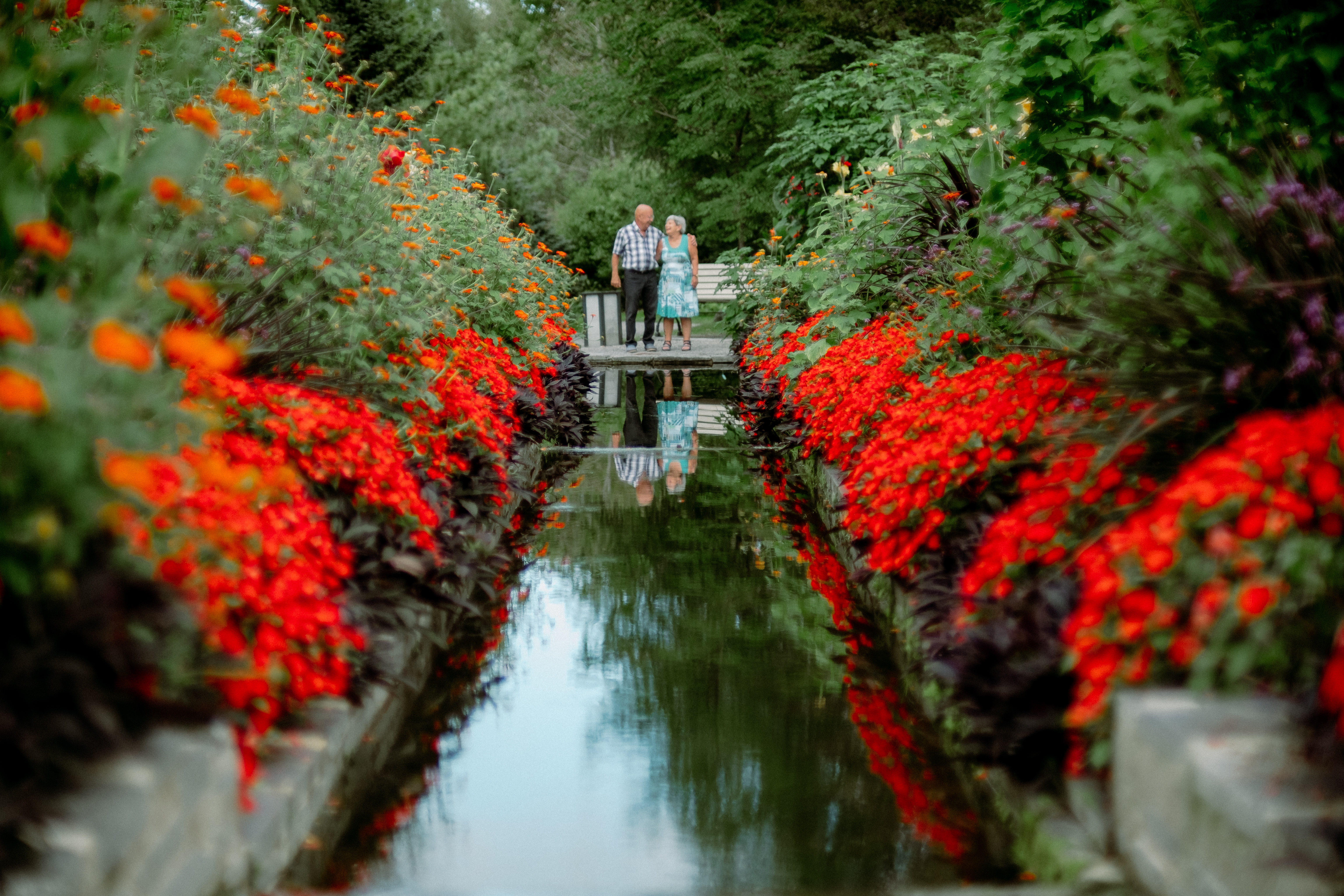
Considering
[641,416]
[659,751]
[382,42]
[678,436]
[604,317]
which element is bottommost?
[659,751]

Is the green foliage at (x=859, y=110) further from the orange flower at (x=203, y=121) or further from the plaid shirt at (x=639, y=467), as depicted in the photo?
the orange flower at (x=203, y=121)

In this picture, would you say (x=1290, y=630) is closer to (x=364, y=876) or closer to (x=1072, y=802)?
(x=1072, y=802)

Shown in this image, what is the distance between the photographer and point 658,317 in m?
15.1

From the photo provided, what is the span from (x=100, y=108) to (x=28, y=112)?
32 cm

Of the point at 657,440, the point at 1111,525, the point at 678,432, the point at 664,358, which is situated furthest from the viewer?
the point at 664,358

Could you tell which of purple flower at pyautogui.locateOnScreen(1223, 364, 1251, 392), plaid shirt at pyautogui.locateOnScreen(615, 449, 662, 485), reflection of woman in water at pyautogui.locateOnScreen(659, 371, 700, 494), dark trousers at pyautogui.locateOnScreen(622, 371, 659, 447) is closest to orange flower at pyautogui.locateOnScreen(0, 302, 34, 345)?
purple flower at pyautogui.locateOnScreen(1223, 364, 1251, 392)

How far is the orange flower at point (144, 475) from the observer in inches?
69.9

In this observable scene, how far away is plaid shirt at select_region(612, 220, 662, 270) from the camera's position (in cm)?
1419

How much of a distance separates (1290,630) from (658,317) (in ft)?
43.3

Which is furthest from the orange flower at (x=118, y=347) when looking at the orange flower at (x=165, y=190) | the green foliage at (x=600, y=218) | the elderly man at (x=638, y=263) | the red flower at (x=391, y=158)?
the green foliage at (x=600, y=218)

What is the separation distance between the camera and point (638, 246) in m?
14.2

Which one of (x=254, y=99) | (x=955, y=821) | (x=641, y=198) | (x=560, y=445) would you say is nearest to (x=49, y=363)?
(x=955, y=821)

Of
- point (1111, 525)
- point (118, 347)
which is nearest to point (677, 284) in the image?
point (1111, 525)

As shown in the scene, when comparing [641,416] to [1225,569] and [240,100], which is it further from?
[1225,569]
